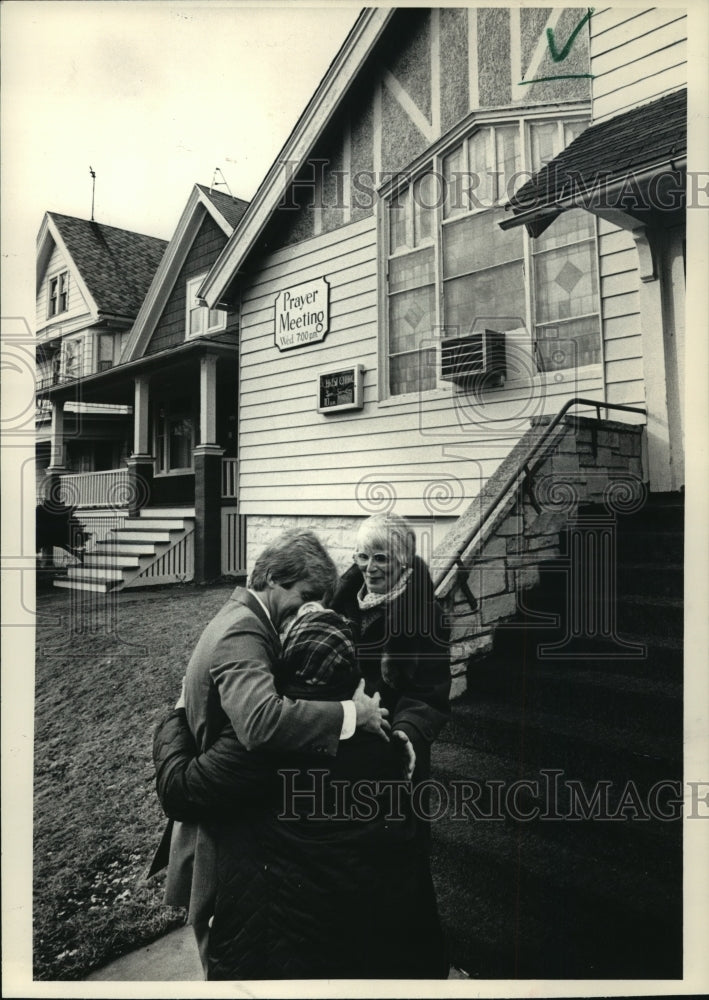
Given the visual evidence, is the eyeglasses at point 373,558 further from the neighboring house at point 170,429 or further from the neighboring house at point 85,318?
the neighboring house at point 85,318

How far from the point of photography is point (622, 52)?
2975mm

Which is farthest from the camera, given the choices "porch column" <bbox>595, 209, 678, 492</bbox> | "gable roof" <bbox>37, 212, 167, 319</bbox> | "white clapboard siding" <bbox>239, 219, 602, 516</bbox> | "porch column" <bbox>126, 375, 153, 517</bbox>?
"gable roof" <bbox>37, 212, 167, 319</bbox>

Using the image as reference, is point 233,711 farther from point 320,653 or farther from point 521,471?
point 521,471

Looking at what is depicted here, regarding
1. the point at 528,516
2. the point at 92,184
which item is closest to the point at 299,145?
the point at 92,184

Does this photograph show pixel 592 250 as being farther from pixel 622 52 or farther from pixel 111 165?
pixel 111 165

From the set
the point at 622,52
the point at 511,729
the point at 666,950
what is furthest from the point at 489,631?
the point at 622,52

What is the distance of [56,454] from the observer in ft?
10.4

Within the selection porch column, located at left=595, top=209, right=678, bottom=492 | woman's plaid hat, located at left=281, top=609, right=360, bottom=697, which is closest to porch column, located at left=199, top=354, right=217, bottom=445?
woman's plaid hat, located at left=281, top=609, right=360, bottom=697

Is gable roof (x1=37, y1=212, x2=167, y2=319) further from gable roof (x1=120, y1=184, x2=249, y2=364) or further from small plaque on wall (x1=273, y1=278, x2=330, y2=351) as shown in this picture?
small plaque on wall (x1=273, y1=278, x2=330, y2=351)

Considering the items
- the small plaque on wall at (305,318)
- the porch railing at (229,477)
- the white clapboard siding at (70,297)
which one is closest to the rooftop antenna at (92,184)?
the white clapboard siding at (70,297)

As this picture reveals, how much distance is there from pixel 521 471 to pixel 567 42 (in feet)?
6.53

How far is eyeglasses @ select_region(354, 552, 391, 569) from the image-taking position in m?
2.88

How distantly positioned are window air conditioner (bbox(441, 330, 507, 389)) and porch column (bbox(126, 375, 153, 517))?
4.81 feet

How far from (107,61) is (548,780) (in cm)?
405
